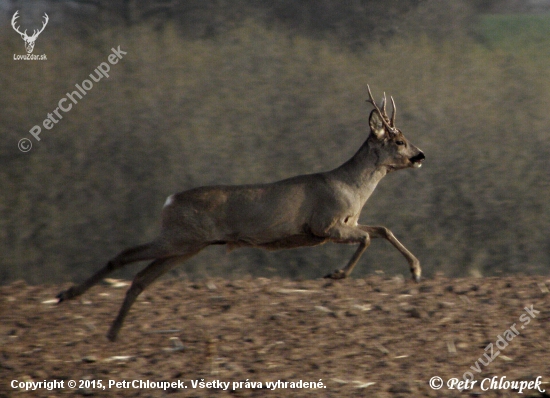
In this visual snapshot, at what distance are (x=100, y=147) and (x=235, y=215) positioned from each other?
379 centimetres

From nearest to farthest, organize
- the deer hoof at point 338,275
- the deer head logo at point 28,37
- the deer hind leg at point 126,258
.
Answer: the deer hind leg at point 126,258 < the deer hoof at point 338,275 < the deer head logo at point 28,37

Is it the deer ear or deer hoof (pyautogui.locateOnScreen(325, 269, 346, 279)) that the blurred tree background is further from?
the deer ear

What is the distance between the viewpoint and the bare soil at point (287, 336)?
6.24 meters

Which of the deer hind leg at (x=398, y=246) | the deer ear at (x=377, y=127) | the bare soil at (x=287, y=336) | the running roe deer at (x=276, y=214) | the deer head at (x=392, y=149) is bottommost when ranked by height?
the bare soil at (x=287, y=336)

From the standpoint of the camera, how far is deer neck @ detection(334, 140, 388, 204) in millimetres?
7078

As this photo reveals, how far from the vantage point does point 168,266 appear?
712cm

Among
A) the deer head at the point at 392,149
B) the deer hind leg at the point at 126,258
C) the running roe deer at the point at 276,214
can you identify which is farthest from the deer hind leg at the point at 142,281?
the deer head at the point at 392,149

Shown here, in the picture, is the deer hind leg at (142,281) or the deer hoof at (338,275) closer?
the deer hind leg at (142,281)

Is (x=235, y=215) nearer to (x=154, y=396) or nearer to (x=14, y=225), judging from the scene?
(x=154, y=396)

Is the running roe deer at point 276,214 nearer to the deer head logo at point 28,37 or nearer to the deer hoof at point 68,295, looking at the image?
the deer hoof at point 68,295

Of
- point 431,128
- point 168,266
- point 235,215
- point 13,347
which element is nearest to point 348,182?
point 235,215

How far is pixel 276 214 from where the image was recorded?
6738 millimetres

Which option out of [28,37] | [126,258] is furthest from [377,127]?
[28,37]

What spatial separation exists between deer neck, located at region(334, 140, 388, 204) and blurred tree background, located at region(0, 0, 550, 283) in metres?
2.84
